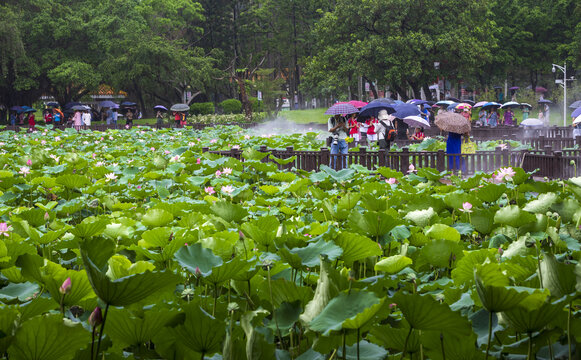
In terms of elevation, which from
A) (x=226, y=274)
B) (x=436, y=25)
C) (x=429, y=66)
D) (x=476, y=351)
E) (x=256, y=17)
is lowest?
(x=476, y=351)

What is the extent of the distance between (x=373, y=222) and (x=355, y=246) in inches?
17.6

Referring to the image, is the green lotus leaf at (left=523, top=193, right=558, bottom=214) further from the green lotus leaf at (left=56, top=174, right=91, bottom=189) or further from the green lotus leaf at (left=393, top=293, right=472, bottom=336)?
the green lotus leaf at (left=56, top=174, right=91, bottom=189)

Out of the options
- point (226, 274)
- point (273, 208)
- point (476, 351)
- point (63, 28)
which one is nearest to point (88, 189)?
point (273, 208)

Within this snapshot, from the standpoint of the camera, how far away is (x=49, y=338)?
1288 mm

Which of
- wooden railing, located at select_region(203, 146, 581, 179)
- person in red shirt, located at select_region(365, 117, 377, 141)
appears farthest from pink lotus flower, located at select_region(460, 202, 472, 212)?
person in red shirt, located at select_region(365, 117, 377, 141)

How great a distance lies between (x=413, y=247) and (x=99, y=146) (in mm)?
11120

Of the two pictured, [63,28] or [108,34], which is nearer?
[63,28]

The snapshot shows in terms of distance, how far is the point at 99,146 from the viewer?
42.1 feet

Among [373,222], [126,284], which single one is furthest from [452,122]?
[126,284]

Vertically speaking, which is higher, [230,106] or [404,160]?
[230,106]

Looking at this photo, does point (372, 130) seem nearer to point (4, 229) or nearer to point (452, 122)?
point (452, 122)

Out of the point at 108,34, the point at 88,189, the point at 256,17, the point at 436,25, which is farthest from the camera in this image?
the point at 256,17

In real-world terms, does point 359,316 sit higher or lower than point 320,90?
lower

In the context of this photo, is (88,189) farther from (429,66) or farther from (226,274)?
(429,66)
